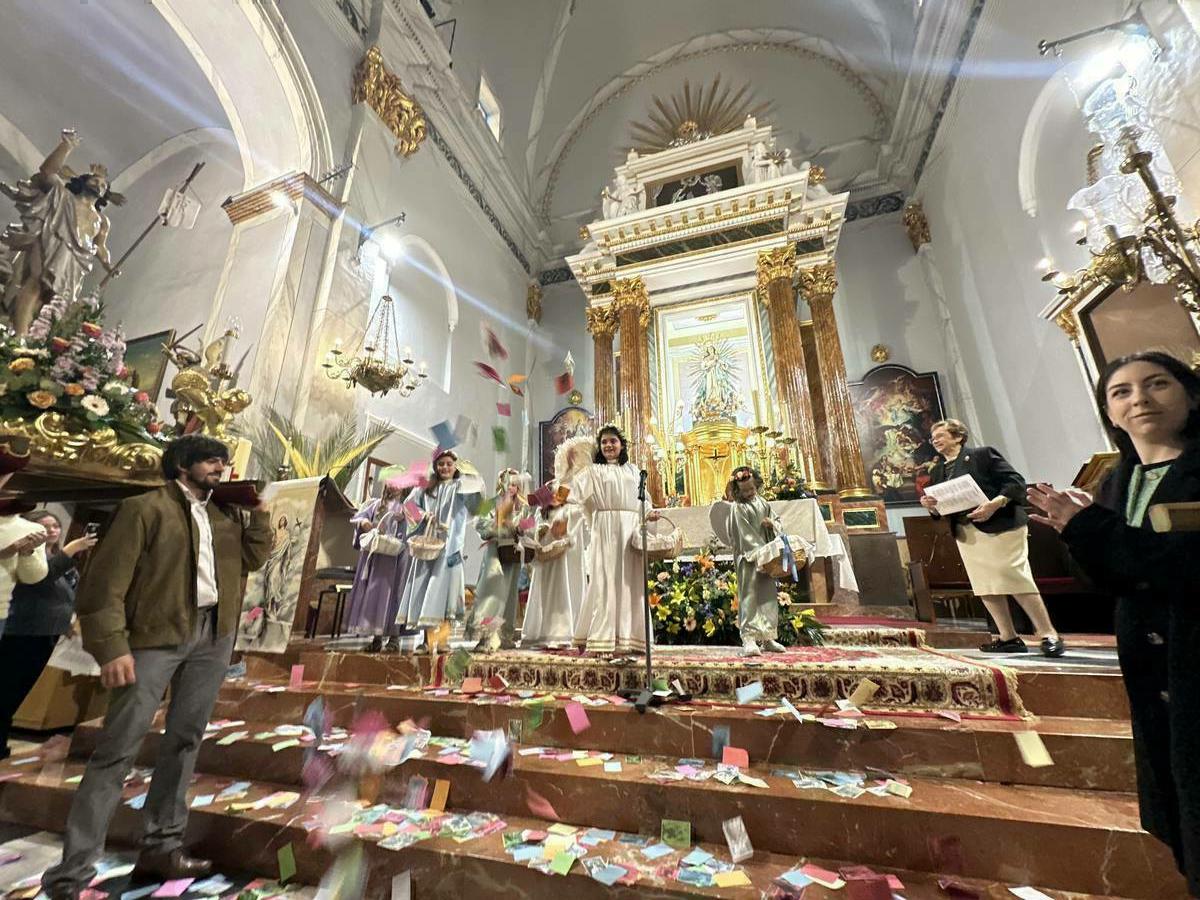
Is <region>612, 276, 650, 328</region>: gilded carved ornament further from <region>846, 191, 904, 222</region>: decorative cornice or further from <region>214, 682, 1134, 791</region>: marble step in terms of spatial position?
<region>214, 682, 1134, 791</region>: marble step

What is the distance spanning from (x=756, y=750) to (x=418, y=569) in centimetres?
287

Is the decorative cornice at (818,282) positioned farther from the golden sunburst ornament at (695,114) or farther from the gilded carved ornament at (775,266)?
the golden sunburst ornament at (695,114)

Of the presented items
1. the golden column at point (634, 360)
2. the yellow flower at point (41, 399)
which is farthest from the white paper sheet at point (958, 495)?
the yellow flower at point (41, 399)

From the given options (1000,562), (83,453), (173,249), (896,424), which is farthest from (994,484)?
(173,249)

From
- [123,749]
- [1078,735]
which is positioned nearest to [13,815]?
[123,749]

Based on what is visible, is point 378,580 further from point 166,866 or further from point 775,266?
point 775,266

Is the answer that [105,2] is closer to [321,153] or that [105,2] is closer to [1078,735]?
[321,153]

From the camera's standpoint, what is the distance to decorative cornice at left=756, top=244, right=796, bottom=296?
364 inches

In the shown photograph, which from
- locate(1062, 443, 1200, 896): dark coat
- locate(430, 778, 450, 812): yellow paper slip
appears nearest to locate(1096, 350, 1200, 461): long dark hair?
locate(1062, 443, 1200, 896): dark coat

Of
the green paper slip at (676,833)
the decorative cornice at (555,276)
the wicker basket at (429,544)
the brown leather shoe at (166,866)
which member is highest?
the decorative cornice at (555,276)

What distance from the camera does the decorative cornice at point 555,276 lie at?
1300cm

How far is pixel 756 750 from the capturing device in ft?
7.63

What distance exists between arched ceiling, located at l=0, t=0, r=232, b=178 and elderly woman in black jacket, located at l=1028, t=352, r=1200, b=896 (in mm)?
10556

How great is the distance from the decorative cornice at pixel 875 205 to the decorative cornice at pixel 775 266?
3011 mm
